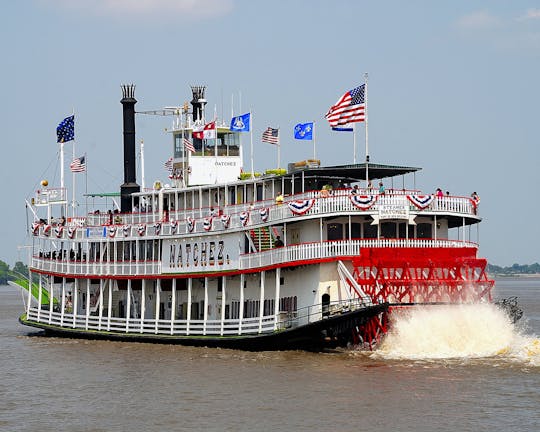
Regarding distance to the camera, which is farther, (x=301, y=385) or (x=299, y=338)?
(x=299, y=338)

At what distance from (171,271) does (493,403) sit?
18.1 m

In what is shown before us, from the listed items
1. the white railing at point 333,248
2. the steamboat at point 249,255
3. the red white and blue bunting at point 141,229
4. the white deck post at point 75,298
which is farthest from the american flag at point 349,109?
the white deck post at point 75,298

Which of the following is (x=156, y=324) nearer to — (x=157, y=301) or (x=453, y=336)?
(x=157, y=301)

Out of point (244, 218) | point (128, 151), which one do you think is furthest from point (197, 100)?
point (244, 218)

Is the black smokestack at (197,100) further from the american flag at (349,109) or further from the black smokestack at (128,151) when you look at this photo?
the american flag at (349,109)

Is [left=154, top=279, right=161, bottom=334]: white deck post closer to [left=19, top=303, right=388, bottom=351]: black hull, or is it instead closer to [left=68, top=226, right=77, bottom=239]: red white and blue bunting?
[left=19, top=303, right=388, bottom=351]: black hull

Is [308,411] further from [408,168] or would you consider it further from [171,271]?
[171,271]

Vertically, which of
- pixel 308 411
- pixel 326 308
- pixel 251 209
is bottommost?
pixel 308 411

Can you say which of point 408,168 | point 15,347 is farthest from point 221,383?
point 15,347

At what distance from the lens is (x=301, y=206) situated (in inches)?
1435

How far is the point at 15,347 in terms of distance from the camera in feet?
147

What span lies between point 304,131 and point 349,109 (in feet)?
12.1

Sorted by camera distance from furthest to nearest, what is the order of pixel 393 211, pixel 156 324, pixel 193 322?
1. pixel 156 324
2. pixel 193 322
3. pixel 393 211

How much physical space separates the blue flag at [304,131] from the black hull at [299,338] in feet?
26.2
